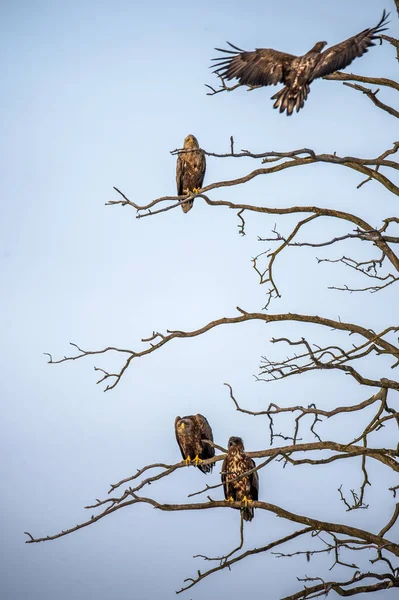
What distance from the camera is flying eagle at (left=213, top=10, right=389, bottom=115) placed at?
7258 mm

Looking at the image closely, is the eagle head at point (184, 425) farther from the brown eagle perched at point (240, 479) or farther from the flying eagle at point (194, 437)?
the brown eagle perched at point (240, 479)

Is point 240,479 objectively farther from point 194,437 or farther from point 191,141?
point 191,141

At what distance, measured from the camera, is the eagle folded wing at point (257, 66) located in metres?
7.63

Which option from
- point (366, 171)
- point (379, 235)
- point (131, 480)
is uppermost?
point (366, 171)

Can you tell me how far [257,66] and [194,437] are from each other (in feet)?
15.8

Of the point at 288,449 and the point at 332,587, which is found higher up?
the point at 288,449

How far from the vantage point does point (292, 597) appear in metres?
7.18

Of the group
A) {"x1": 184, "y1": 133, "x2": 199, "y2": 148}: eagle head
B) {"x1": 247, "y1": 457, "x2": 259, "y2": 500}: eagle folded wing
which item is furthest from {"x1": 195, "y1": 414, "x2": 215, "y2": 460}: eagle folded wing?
{"x1": 184, "y1": 133, "x2": 199, "y2": 148}: eagle head

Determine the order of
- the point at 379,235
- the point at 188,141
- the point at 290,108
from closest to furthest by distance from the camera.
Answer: the point at 379,235, the point at 290,108, the point at 188,141

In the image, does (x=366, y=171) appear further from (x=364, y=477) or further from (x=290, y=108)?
(x=364, y=477)

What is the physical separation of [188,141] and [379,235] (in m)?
6.19

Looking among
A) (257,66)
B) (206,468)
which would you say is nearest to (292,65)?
(257,66)

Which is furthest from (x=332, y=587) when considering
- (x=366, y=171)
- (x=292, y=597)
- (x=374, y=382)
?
(x=366, y=171)

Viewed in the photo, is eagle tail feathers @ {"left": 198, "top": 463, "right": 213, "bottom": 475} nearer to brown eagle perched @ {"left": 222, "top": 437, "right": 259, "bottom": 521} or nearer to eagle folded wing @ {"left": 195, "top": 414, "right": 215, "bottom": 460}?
eagle folded wing @ {"left": 195, "top": 414, "right": 215, "bottom": 460}
